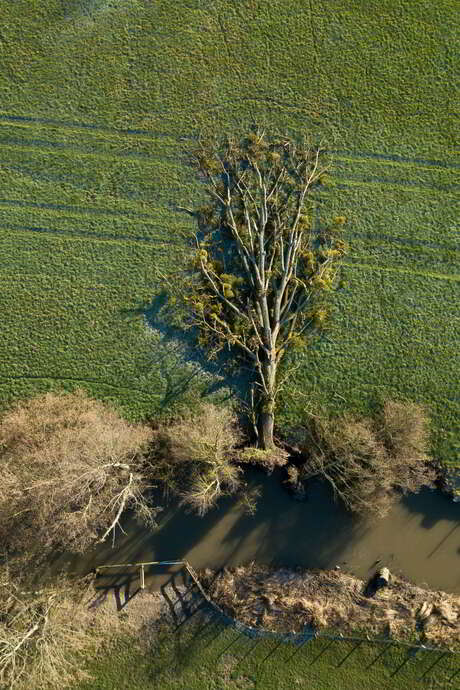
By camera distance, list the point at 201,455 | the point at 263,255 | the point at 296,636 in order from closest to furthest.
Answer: the point at 201,455
the point at 296,636
the point at 263,255

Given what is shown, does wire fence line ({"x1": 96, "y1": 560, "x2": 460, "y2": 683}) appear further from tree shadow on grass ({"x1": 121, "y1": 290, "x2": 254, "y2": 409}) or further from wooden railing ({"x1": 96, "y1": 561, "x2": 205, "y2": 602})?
tree shadow on grass ({"x1": 121, "y1": 290, "x2": 254, "y2": 409})

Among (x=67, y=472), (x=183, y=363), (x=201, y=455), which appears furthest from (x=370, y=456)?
(x=67, y=472)

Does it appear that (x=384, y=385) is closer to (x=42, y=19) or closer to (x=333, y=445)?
(x=333, y=445)

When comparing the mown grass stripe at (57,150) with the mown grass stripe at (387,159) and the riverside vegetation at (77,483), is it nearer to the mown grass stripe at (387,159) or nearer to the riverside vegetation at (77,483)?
the mown grass stripe at (387,159)

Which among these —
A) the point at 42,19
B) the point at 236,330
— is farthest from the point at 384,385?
the point at 42,19

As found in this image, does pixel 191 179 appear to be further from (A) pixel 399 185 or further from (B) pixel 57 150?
(A) pixel 399 185

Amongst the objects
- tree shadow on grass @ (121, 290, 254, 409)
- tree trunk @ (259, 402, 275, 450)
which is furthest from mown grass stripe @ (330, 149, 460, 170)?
tree trunk @ (259, 402, 275, 450)
